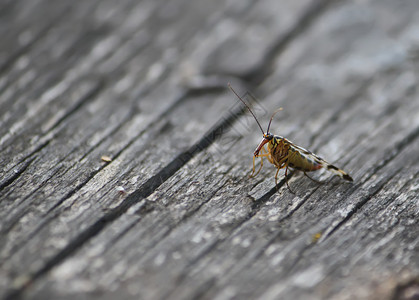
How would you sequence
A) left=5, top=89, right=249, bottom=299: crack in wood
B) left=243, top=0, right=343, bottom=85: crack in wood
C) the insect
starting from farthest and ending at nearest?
left=243, top=0, right=343, bottom=85: crack in wood, the insect, left=5, top=89, right=249, bottom=299: crack in wood

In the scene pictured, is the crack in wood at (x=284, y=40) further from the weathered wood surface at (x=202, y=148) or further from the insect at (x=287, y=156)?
the insect at (x=287, y=156)

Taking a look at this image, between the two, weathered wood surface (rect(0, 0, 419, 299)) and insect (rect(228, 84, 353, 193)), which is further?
insect (rect(228, 84, 353, 193))

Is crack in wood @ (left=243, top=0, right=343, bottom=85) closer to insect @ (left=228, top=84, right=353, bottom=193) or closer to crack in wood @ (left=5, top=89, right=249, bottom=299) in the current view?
crack in wood @ (left=5, top=89, right=249, bottom=299)

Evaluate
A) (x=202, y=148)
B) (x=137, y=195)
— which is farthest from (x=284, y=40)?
(x=137, y=195)

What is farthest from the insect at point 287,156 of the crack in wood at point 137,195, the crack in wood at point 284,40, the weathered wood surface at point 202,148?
the crack in wood at point 284,40

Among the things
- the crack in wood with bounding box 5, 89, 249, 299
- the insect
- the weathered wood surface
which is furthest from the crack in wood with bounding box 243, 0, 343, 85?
the insect

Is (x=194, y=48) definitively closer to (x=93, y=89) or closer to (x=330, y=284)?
(x=93, y=89)

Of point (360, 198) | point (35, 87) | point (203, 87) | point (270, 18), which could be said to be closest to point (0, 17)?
point (35, 87)
